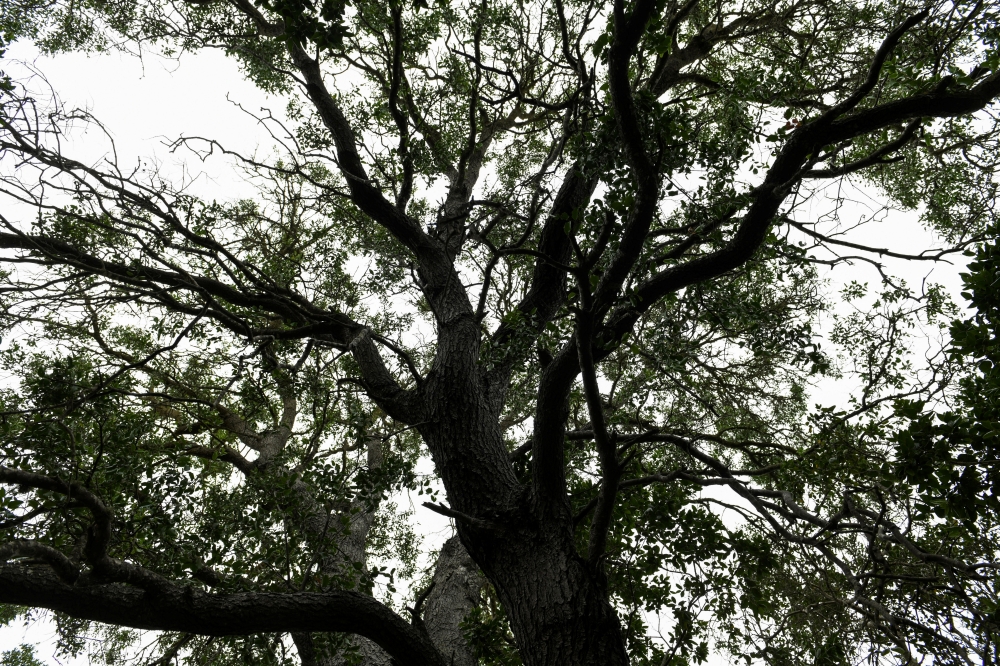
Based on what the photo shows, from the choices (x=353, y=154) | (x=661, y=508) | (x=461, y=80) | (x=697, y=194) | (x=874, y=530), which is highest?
(x=461, y=80)

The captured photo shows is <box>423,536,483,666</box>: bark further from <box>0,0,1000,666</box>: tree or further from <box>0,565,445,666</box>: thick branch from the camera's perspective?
<box>0,565,445,666</box>: thick branch

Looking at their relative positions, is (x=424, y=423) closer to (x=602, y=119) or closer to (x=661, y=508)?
(x=661, y=508)

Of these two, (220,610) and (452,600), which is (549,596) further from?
(452,600)

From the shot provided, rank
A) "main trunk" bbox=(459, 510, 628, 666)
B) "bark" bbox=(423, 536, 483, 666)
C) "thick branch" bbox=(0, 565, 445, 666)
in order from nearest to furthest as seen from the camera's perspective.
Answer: "thick branch" bbox=(0, 565, 445, 666) < "main trunk" bbox=(459, 510, 628, 666) < "bark" bbox=(423, 536, 483, 666)

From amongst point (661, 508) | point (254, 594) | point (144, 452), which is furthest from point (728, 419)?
point (144, 452)

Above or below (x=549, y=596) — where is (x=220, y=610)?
above

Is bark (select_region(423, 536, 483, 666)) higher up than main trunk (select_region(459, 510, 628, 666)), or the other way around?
bark (select_region(423, 536, 483, 666))

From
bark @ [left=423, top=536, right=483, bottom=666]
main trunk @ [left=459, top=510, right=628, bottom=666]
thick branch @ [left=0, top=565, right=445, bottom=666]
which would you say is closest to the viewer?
thick branch @ [left=0, top=565, right=445, bottom=666]

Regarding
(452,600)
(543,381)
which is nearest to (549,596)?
(543,381)

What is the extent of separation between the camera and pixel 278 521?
15.3 feet

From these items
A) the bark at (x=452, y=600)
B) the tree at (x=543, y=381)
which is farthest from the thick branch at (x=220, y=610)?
the bark at (x=452, y=600)

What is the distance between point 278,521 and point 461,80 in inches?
210

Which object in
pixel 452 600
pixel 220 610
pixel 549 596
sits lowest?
pixel 549 596

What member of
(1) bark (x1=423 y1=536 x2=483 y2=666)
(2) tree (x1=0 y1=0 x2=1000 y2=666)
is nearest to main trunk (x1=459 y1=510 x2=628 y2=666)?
(2) tree (x1=0 y1=0 x2=1000 y2=666)
